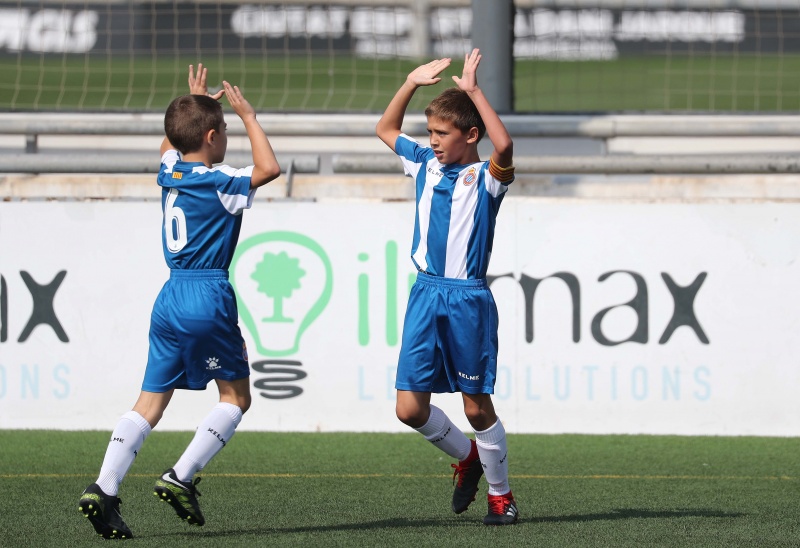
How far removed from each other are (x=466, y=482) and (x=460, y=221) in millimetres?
1038

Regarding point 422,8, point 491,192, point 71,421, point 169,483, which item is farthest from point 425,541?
point 422,8

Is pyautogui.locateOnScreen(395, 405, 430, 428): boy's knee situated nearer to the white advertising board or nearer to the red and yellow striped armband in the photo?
the red and yellow striped armband

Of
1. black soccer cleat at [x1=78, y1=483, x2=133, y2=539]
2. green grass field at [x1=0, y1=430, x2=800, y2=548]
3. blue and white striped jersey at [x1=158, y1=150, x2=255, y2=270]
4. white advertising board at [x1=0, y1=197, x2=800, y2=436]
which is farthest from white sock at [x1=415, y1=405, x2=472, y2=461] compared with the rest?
white advertising board at [x1=0, y1=197, x2=800, y2=436]

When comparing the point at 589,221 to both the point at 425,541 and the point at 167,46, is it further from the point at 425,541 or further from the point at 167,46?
the point at 167,46

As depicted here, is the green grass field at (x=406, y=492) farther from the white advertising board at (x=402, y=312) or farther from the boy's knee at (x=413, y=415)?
the boy's knee at (x=413, y=415)

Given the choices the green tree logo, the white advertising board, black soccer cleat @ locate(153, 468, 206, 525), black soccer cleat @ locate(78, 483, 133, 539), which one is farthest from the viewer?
the green tree logo

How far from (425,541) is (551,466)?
6.20 ft

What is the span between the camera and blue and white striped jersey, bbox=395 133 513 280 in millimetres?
4840

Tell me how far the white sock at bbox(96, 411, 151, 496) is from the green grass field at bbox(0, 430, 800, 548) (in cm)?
22

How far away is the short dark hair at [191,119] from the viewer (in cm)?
478

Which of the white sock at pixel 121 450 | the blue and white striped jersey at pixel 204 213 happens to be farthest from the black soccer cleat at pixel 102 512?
the blue and white striped jersey at pixel 204 213

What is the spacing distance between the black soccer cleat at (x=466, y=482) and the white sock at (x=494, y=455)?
10 cm

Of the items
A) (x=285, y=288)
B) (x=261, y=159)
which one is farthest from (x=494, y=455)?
(x=285, y=288)

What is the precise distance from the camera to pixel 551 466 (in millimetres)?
6387
